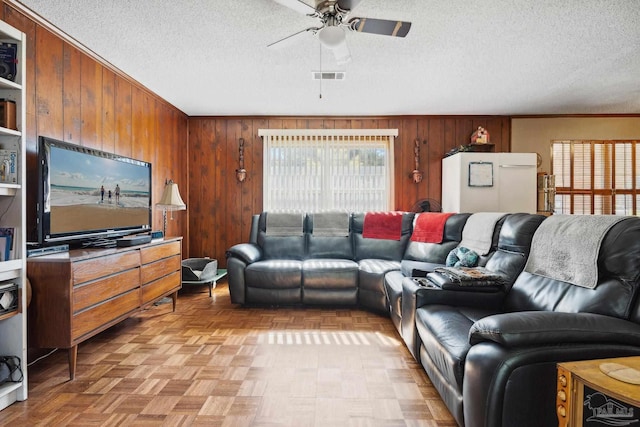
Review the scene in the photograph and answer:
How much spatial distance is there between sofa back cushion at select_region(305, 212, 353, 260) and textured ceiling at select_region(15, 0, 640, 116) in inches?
62.0

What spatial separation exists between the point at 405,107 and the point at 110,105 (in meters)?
3.29

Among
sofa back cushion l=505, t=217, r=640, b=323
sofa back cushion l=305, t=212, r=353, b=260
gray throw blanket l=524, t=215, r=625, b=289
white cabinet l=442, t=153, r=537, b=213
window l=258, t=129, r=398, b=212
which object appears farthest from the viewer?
window l=258, t=129, r=398, b=212

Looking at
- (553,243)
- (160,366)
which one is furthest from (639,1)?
(160,366)

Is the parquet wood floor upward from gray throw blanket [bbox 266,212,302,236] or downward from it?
downward

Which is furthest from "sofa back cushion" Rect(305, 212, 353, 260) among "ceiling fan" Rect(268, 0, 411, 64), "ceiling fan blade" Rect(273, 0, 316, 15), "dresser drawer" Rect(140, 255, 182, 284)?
"ceiling fan blade" Rect(273, 0, 316, 15)

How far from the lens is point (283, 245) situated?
3986mm

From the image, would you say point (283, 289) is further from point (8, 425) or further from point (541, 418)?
point (541, 418)

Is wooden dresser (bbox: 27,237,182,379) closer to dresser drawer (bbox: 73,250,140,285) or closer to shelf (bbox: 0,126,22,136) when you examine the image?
dresser drawer (bbox: 73,250,140,285)

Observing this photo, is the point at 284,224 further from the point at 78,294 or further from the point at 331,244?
the point at 78,294

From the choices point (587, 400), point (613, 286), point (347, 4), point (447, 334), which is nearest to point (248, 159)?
point (347, 4)

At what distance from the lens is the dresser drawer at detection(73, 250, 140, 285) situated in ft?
6.72

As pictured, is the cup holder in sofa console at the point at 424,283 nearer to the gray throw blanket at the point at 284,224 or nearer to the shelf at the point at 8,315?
the gray throw blanket at the point at 284,224

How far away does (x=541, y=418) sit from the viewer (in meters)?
1.18

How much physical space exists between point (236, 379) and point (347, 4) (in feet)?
7.38
